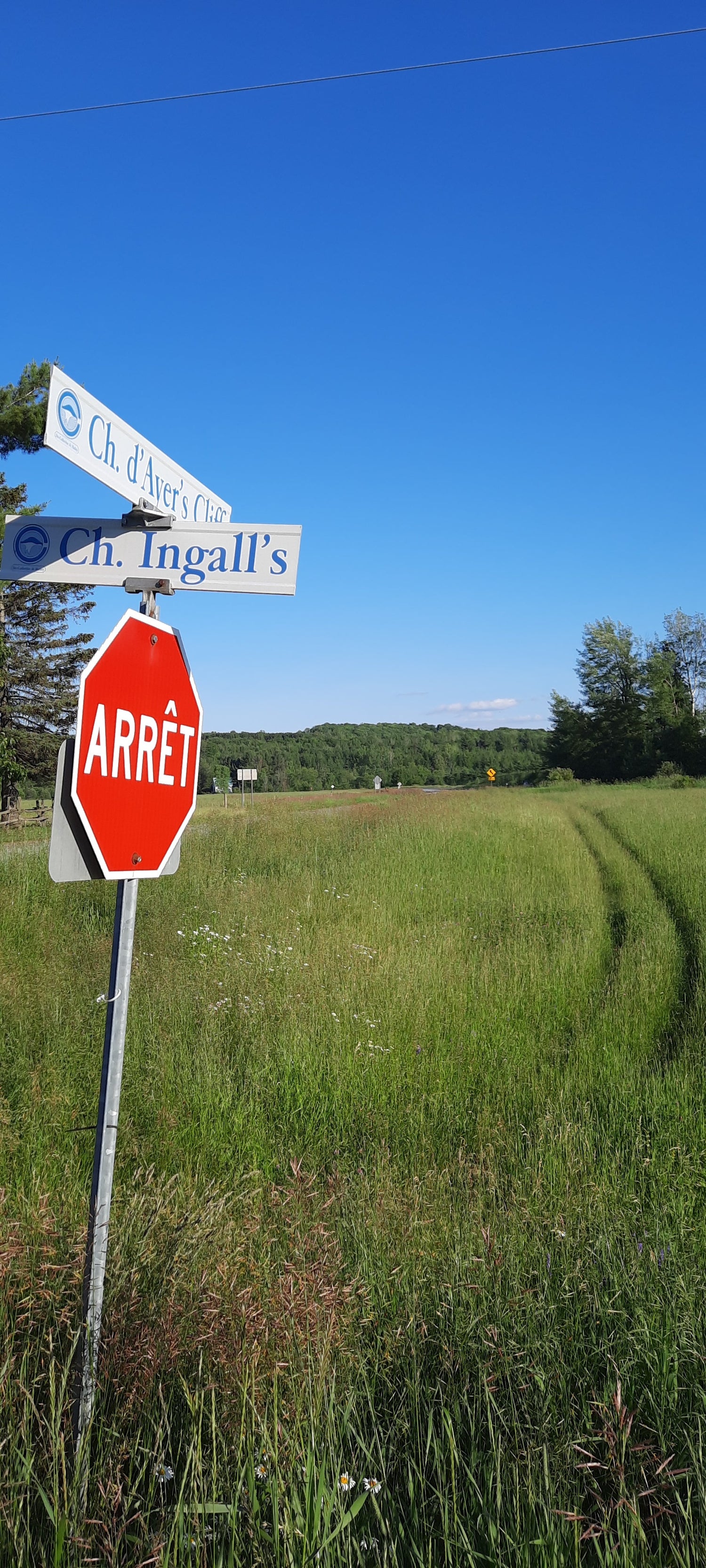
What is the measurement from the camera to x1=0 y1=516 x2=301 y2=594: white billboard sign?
2.60 m

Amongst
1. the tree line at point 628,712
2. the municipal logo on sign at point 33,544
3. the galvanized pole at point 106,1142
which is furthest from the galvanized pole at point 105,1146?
the tree line at point 628,712

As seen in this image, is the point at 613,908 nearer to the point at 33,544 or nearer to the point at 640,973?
the point at 640,973

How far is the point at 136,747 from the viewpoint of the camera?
1925mm

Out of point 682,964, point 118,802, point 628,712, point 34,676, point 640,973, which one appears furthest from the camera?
point 628,712

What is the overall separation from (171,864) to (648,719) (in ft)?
242

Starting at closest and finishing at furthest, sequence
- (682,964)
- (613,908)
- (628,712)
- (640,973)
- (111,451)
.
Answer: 1. (111,451)
2. (640,973)
3. (682,964)
4. (613,908)
5. (628,712)

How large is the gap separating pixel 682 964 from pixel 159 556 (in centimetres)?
704

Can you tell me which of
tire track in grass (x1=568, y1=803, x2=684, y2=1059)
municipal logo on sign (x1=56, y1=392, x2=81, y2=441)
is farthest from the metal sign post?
tire track in grass (x1=568, y1=803, x2=684, y2=1059)

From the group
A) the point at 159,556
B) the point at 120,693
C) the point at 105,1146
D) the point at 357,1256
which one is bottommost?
the point at 357,1256

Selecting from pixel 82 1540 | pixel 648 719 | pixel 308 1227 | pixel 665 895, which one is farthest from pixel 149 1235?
pixel 648 719

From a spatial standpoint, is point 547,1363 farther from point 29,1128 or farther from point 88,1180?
point 29,1128

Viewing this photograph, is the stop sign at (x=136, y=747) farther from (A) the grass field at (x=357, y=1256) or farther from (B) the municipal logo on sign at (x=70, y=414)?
(A) the grass field at (x=357, y=1256)

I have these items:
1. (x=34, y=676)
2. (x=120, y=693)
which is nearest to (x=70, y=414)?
(x=120, y=693)

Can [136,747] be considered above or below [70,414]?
below
